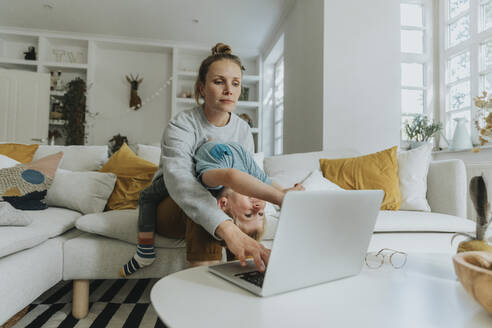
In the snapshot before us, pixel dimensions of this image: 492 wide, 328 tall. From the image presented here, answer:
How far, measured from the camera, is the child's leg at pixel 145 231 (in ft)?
4.17

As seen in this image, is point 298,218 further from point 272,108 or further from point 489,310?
point 272,108

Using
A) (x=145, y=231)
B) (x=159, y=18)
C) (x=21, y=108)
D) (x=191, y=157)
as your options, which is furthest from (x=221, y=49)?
(x=21, y=108)

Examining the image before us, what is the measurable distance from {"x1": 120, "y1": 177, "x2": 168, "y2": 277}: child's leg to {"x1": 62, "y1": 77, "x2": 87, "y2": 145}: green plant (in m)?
4.03

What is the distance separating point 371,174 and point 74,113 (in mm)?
4439

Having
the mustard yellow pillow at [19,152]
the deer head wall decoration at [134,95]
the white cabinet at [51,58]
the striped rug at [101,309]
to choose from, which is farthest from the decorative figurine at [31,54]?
the striped rug at [101,309]

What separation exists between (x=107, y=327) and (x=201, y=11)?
12.8 feet

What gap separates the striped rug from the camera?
4.07 ft

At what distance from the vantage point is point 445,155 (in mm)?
3156

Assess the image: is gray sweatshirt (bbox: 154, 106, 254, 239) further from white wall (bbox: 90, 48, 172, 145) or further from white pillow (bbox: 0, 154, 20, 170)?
white wall (bbox: 90, 48, 172, 145)

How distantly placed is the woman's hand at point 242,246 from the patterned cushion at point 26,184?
116 cm

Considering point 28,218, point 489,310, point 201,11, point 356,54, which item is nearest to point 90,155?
point 28,218

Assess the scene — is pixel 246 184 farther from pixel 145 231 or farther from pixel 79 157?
pixel 79 157

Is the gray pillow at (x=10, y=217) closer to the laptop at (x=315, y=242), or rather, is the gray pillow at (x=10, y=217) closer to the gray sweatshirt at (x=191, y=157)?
the gray sweatshirt at (x=191, y=157)

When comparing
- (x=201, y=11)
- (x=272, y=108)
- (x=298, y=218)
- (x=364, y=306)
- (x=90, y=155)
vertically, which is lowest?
(x=364, y=306)
